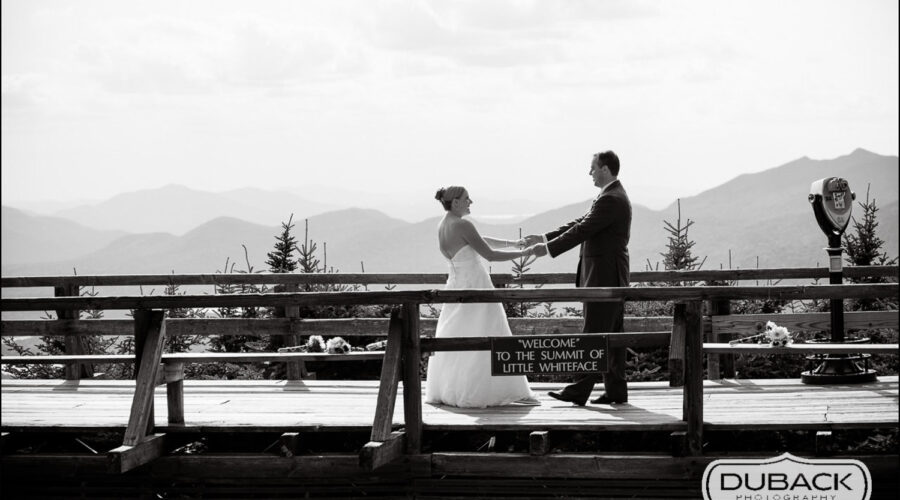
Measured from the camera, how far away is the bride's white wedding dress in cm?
898

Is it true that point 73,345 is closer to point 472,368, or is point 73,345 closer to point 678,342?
point 472,368

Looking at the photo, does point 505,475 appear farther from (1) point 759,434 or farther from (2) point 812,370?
(2) point 812,370

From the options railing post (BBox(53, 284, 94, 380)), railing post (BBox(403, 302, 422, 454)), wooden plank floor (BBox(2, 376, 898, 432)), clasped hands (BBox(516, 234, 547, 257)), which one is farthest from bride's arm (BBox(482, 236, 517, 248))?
railing post (BBox(53, 284, 94, 380))

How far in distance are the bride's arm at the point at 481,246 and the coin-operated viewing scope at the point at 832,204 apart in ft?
9.31

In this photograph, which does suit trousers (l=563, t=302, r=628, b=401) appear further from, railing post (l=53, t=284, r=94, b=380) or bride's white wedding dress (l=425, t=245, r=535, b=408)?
railing post (l=53, t=284, r=94, b=380)

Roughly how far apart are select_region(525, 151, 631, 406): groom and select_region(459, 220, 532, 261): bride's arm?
31cm

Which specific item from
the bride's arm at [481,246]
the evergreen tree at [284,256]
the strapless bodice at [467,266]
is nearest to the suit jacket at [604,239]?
the bride's arm at [481,246]

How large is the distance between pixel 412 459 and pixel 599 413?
148cm

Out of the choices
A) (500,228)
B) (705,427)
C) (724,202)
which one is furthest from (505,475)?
(724,202)

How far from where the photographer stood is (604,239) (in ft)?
28.9

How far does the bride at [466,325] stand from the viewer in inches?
354

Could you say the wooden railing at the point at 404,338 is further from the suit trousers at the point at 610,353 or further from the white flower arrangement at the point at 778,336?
the white flower arrangement at the point at 778,336

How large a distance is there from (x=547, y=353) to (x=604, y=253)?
1.29 meters

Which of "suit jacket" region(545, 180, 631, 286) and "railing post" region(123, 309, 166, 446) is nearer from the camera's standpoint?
Result: "railing post" region(123, 309, 166, 446)
